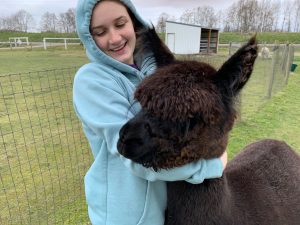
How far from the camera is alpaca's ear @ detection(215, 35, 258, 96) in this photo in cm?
141

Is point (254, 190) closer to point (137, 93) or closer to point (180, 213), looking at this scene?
point (180, 213)

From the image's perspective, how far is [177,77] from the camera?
1.50 meters

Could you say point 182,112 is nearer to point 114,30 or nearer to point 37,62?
point 114,30

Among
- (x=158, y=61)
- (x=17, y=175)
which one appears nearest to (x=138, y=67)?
(x=158, y=61)

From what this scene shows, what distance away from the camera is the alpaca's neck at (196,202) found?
66.1 inches

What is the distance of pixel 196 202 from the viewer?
1.68 m

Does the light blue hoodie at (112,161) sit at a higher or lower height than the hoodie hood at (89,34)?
lower

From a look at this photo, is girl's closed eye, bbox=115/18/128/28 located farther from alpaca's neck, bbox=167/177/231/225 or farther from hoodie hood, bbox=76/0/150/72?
alpaca's neck, bbox=167/177/231/225

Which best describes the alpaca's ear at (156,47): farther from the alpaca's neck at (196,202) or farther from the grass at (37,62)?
the grass at (37,62)

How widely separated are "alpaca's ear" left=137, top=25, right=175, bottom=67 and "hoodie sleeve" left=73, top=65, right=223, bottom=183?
287 millimetres

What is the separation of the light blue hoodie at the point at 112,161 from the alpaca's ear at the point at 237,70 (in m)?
0.37

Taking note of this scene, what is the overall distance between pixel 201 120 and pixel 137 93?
33cm

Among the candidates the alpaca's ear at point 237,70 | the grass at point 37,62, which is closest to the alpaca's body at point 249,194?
the alpaca's ear at point 237,70

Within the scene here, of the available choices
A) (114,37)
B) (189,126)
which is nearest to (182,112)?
(189,126)
